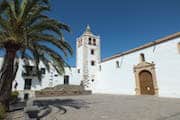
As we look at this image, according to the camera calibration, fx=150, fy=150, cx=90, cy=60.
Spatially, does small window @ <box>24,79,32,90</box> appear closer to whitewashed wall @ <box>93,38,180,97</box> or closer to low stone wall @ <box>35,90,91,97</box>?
low stone wall @ <box>35,90,91,97</box>

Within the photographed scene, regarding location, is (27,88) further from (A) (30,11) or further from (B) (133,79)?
(A) (30,11)

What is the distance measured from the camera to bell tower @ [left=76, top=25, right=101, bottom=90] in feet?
97.5

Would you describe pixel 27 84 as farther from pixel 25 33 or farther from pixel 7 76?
pixel 25 33

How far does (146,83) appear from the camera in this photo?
707 inches

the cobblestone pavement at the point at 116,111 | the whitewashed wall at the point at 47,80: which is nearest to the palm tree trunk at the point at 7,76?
the cobblestone pavement at the point at 116,111

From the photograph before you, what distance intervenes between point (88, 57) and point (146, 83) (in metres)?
14.8

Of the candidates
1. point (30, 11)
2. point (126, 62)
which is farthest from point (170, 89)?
point (30, 11)

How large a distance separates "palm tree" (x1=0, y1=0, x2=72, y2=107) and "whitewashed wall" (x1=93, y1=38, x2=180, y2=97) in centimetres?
1132

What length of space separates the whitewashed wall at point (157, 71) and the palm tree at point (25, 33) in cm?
1132

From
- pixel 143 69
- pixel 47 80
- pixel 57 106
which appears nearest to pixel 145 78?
pixel 143 69

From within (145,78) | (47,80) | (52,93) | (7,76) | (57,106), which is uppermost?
(47,80)

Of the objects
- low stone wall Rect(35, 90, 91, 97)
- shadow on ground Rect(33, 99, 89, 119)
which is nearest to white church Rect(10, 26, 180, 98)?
low stone wall Rect(35, 90, 91, 97)

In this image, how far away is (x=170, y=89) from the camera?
15.1 meters

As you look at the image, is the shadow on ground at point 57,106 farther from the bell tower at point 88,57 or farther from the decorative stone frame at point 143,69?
the bell tower at point 88,57
